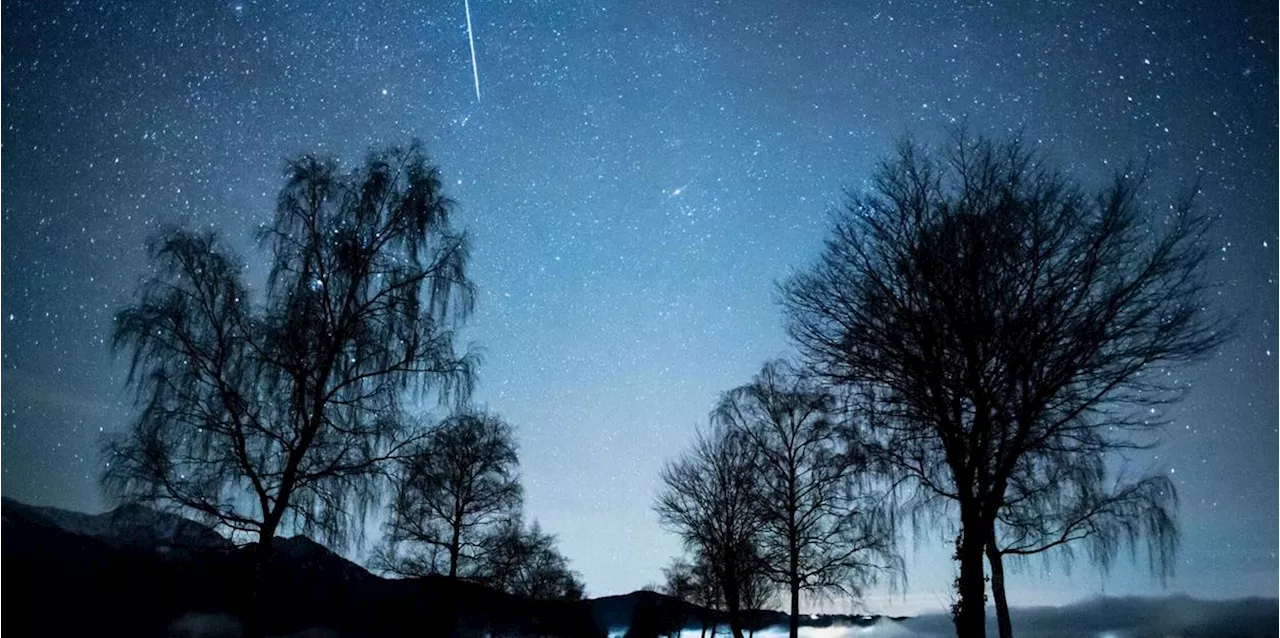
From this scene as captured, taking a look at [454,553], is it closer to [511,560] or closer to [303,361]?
[511,560]

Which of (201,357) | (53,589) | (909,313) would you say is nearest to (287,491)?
(201,357)

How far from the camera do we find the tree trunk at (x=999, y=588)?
1363 cm

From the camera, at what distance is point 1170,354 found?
11.2m

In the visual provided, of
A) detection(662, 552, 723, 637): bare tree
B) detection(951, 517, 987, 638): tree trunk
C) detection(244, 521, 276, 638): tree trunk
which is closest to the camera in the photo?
detection(951, 517, 987, 638): tree trunk

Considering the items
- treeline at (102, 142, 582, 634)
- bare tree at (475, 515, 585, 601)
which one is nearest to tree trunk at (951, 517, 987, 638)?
treeline at (102, 142, 582, 634)

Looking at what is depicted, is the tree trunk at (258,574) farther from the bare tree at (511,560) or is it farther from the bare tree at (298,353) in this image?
the bare tree at (511,560)

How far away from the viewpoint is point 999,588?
46.7 ft

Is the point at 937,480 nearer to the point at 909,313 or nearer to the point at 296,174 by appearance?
the point at 909,313

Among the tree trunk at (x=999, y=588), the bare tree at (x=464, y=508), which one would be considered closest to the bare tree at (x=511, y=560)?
the bare tree at (x=464, y=508)

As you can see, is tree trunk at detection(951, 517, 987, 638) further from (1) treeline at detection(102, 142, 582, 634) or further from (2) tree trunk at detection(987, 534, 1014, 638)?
(1) treeline at detection(102, 142, 582, 634)

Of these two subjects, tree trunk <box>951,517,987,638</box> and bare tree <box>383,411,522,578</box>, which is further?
bare tree <box>383,411,522,578</box>

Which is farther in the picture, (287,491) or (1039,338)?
(287,491)

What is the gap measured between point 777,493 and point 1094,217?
1707cm

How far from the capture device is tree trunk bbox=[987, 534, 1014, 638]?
13633 mm
